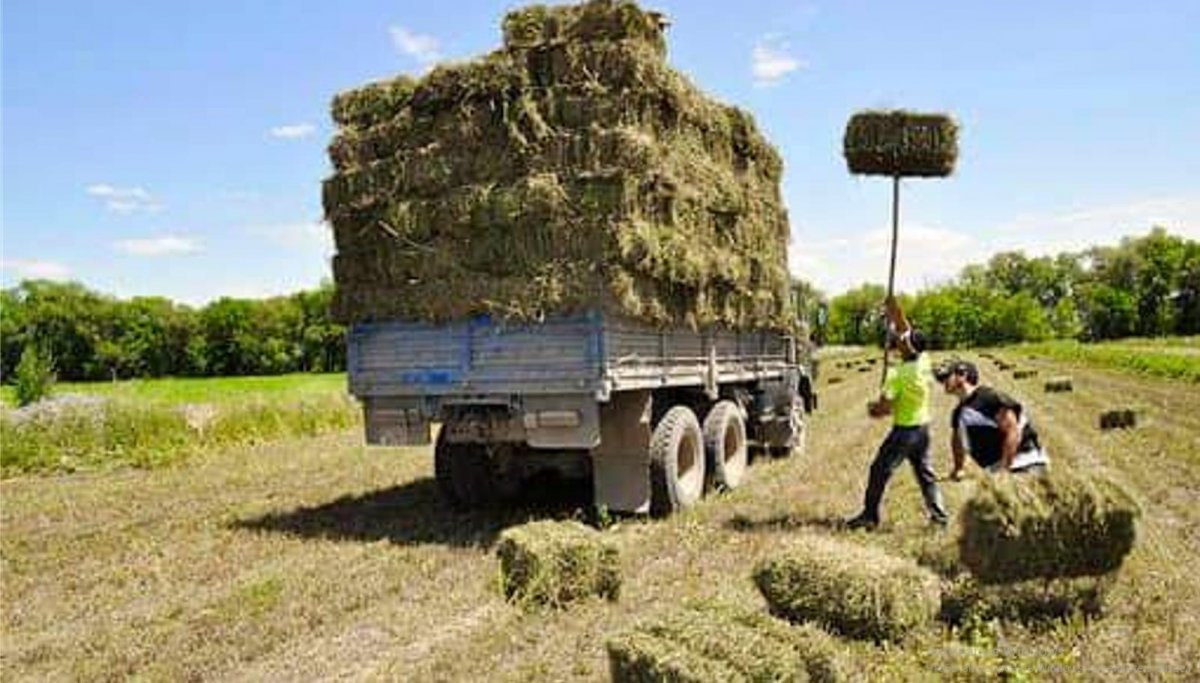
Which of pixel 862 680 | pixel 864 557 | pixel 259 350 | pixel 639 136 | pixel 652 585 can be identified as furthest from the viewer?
pixel 259 350

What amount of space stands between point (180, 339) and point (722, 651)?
265 feet

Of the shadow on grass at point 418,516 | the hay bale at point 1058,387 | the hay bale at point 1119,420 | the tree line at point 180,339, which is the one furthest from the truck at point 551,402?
the tree line at point 180,339

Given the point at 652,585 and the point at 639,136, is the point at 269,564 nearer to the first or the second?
the point at 652,585

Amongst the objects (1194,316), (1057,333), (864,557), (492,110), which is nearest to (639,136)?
(492,110)

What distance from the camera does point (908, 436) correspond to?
9.44 m

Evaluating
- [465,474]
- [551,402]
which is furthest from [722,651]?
[465,474]

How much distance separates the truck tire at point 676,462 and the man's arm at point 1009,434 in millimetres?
3173

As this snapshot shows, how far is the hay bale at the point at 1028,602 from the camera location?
6.23m

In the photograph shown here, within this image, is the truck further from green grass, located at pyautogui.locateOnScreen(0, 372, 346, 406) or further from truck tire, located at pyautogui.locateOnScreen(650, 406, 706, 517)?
green grass, located at pyautogui.locateOnScreen(0, 372, 346, 406)

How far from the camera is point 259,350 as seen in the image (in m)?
77.5

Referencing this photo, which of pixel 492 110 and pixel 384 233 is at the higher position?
pixel 492 110

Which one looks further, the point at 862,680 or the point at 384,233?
the point at 384,233

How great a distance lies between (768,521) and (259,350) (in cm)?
7277

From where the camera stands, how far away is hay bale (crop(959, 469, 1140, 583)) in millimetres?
6145
